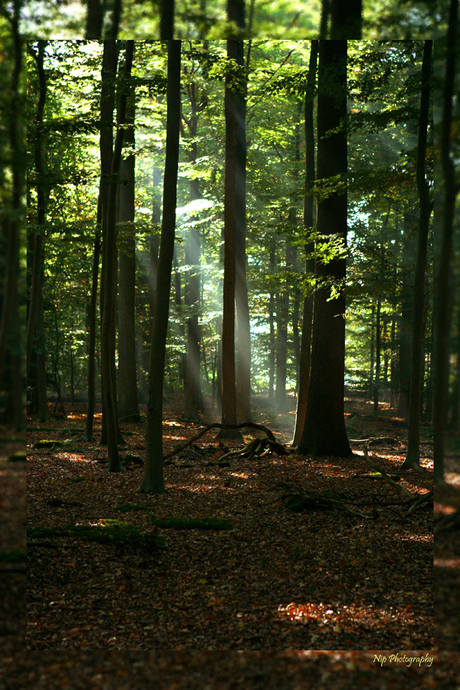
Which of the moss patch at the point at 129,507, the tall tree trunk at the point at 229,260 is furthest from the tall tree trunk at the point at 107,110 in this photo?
the moss patch at the point at 129,507

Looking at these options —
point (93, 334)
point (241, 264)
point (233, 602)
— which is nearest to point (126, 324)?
point (93, 334)

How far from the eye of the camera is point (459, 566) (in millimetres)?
2375

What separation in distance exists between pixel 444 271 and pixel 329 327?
475 centimetres

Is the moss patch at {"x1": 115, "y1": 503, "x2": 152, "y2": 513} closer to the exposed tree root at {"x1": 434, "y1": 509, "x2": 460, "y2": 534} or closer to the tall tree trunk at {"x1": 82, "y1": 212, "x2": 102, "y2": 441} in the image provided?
the exposed tree root at {"x1": 434, "y1": 509, "x2": 460, "y2": 534}

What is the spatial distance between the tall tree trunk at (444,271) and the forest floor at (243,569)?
1.04 meters

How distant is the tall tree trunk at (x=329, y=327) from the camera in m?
6.76

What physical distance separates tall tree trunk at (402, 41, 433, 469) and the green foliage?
346 centimetres

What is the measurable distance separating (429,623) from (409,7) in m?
3.56

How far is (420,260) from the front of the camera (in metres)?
6.20

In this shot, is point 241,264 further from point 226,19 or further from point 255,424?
point 226,19

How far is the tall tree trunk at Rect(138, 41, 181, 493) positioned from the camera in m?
5.34

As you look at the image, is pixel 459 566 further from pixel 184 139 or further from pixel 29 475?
pixel 184 139

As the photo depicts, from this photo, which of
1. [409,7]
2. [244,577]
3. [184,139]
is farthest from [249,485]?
[184,139]

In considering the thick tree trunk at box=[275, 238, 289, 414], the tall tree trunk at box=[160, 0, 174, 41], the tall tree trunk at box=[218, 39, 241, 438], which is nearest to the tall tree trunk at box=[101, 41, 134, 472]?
the tall tree trunk at box=[218, 39, 241, 438]
